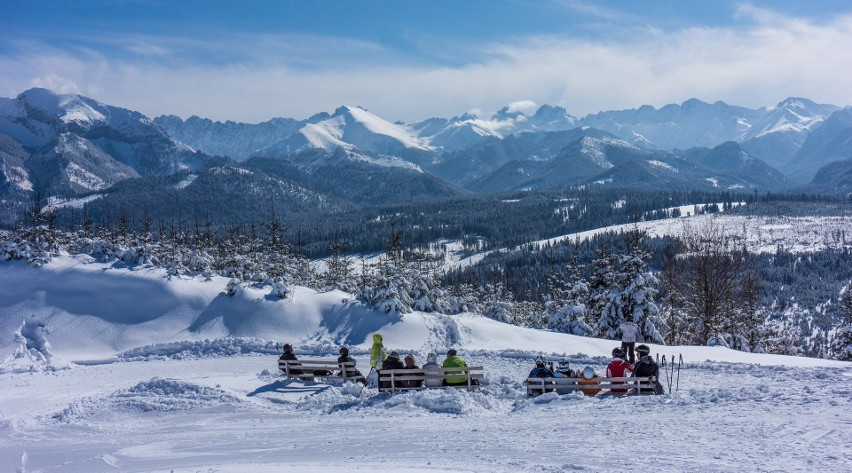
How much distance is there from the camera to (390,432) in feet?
46.0

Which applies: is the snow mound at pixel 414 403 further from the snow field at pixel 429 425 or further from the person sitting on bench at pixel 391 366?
the person sitting on bench at pixel 391 366

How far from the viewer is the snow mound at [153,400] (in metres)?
16.6

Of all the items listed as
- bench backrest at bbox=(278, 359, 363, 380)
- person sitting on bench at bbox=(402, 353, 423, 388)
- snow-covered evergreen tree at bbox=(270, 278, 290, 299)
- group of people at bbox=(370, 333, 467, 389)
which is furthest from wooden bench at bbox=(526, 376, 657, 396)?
snow-covered evergreen tree at bbox=(270, 278, 290, 299)

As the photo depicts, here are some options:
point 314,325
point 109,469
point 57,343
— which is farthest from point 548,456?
point 57,343

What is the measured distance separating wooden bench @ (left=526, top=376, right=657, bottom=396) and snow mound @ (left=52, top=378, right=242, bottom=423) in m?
9.42

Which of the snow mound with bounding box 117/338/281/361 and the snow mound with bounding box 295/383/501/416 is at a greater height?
the snow mound with bounding box 117/338/281/361

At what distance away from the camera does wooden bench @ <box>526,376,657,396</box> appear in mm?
16469

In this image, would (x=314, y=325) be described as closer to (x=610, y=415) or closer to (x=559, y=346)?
(x=559, y=346)

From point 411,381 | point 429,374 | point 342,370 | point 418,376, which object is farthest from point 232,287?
point 429,374

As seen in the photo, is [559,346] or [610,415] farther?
[559,346]

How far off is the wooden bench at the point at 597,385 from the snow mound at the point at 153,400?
9.42 metres

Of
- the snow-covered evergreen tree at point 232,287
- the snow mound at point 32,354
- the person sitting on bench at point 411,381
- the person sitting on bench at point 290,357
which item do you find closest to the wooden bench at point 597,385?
the person sitting on bench at point 411,381

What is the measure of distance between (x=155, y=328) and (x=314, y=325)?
27.0ft

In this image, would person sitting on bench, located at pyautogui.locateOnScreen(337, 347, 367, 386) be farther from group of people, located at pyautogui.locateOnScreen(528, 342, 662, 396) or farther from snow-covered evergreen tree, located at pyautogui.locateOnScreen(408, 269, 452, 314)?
snow-covered evergreen tree, located at pyautogui.locateOnScreen(408, 269, 452, 314)
